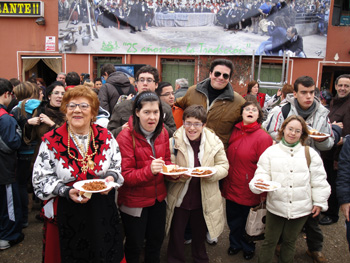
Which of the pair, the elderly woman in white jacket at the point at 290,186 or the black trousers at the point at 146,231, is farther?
the elderly woman in white jacket at the point at 290,186

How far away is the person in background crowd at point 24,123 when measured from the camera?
11.9ft

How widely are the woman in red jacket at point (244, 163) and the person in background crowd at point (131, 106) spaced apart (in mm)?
799

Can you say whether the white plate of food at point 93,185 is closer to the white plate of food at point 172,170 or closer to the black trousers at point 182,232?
the white plate of food at point 172,170

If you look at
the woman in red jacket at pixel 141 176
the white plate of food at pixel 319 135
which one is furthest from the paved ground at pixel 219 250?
the white plate of food at pixel 319 135

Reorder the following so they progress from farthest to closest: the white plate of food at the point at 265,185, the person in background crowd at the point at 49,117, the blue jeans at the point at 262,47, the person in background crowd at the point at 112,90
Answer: the blue jeans at the point at 262,47 → the person in background crowd at the point at 112,90 → the person in background crowd at the point at 49,117 → the white plate of food at the point at 265,185

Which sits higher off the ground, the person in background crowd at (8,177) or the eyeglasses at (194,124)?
the eyeglasses at (194,124)

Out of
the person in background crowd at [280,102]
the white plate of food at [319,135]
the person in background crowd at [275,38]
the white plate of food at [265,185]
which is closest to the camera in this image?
the white plate of food at [265,185]

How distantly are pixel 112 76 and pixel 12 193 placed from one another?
243cm

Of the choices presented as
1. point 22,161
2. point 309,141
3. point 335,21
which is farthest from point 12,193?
point 335,21

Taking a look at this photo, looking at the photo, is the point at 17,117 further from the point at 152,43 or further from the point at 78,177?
the point at 152,43

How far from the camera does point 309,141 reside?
3322 millimetres

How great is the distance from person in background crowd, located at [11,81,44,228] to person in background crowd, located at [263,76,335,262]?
3218 millimetres

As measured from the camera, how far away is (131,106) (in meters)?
3.20

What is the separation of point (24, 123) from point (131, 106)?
4.81 feet
